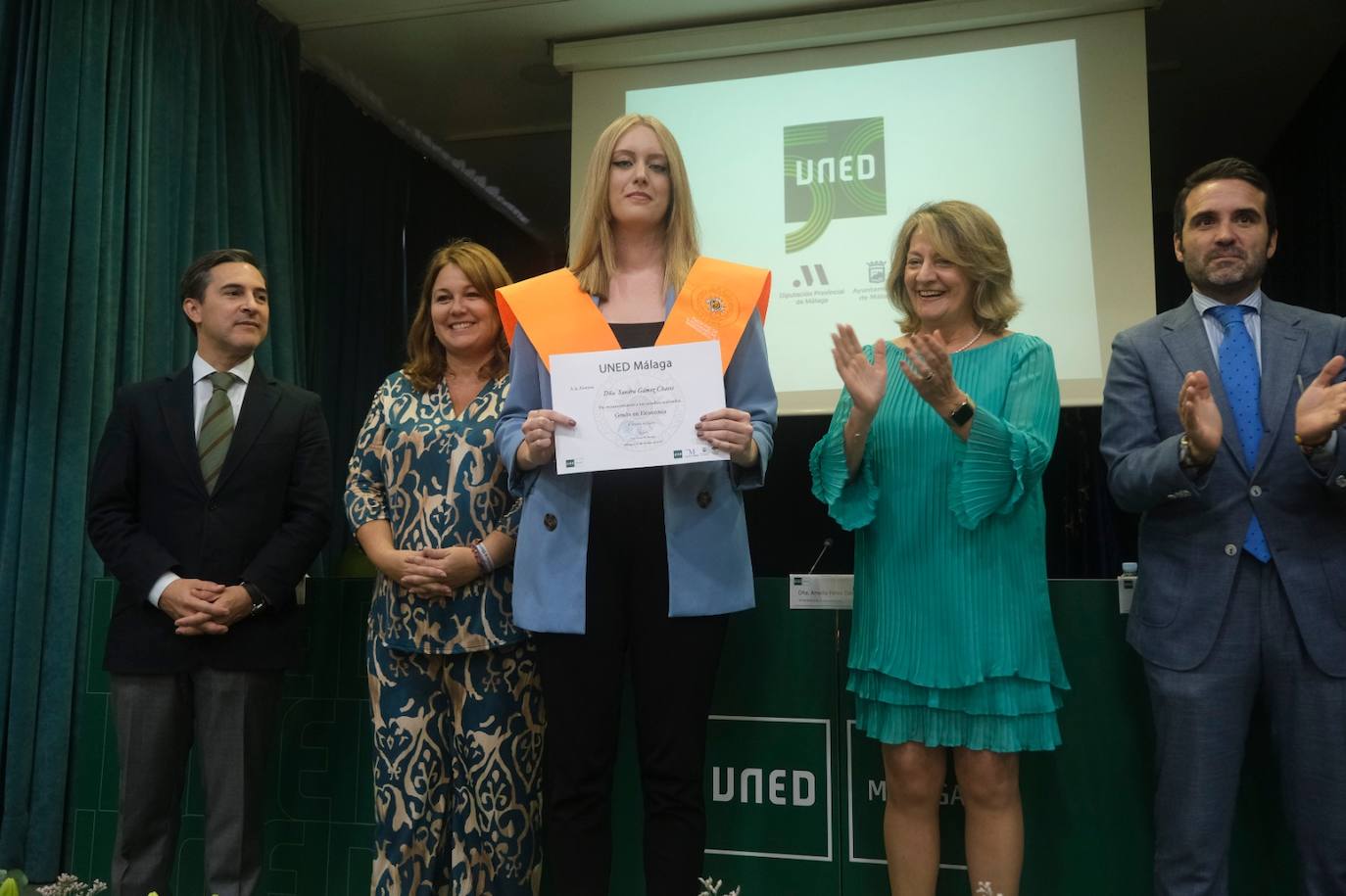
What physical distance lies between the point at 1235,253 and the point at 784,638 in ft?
4.08

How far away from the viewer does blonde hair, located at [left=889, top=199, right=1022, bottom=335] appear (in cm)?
201

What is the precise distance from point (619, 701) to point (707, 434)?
0.50 metres

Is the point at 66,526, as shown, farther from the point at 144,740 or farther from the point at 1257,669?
the point at 1257,669

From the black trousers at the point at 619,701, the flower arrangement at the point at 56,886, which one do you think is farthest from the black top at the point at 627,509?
the flower arrangement at the point at 56,886

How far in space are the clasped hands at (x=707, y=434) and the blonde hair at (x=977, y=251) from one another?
536 millimetres

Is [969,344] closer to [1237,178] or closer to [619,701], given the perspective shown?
[1237,178]

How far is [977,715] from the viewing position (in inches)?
74.1

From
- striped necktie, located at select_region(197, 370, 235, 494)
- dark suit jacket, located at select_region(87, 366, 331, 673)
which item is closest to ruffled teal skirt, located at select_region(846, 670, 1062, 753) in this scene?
dark suit jacket, located at select_region(87, 366, 331, 673)

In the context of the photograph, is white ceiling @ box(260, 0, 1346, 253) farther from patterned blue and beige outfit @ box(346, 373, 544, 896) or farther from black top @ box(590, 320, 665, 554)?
black top @ box(590, 320, 665, 554)

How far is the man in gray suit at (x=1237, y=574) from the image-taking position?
1797mm

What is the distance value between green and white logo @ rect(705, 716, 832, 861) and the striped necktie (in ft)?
4.30

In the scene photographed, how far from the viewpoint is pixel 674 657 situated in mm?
1777

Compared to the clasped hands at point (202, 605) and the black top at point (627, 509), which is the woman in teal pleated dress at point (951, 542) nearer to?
the black top at point (627, 509)

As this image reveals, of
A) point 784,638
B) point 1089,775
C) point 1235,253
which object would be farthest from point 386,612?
point 1235,253
